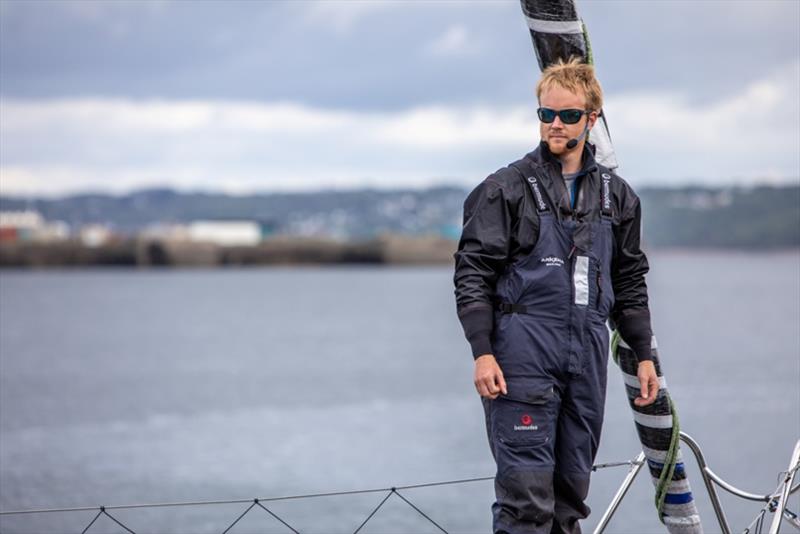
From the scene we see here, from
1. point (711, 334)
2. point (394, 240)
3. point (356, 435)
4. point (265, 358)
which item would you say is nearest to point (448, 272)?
point (394, 240)

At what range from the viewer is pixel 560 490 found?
164 inches

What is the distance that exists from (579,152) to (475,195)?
0.46 metres

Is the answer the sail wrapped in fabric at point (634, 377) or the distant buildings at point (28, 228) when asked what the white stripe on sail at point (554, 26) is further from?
the distant buildings at point (28, 228)

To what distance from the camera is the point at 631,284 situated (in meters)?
4.39

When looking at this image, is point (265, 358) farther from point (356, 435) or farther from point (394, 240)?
point (394, 240)

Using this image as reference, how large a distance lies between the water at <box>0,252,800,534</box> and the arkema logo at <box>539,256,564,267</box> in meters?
9.46

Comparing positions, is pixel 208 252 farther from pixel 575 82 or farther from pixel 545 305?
pixel 545 305

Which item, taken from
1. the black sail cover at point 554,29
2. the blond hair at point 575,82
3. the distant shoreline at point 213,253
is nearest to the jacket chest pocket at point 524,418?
the blond hair at point 575,82

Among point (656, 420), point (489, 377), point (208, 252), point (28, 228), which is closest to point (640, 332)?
point (656, 420)

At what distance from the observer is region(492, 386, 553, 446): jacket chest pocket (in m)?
3.97

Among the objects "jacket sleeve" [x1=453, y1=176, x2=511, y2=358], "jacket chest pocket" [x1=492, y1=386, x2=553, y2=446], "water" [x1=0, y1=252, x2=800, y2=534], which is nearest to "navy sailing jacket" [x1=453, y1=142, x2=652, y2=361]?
"jacket sleeve" [x1=453, y1=176, x2=511, y2=358]

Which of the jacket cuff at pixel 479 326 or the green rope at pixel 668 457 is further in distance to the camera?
the green rope at pixel 668 457

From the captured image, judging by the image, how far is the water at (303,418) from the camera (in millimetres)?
15820

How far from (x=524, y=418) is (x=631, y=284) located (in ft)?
2.53
